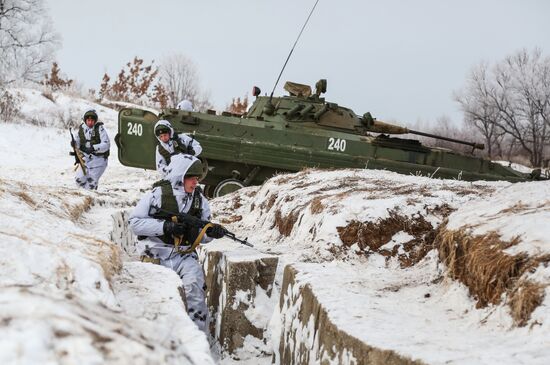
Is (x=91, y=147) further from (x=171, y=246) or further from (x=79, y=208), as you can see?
(x=171, y=246)

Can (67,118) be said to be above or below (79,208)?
above

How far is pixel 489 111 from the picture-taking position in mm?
35219

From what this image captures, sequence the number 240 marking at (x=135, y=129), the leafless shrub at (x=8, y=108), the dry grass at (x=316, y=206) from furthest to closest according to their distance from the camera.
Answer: the leafless shrub at (x=8, y=108) → the number 240 marking at (x=135, y=129) → the dry grass at (x=316, y=206)

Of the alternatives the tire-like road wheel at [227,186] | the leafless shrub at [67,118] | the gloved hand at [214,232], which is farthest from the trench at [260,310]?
the leafless shrub at [67,118]

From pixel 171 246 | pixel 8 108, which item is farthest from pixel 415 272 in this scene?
pixel 8 108

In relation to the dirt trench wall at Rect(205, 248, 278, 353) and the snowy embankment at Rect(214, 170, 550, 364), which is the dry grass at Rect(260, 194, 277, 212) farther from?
the dirt trench wall at Rect(205, 248, 278, 353)

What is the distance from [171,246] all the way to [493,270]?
2.85 metres

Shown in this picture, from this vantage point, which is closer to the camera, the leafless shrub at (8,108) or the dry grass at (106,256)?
the dry grass at (106,256)

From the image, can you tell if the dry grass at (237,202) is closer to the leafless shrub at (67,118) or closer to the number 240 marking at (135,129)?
the number 240 marking at (135,129)

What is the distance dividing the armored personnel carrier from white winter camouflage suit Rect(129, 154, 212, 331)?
5.61 m

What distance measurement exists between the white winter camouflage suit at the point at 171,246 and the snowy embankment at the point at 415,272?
674mm

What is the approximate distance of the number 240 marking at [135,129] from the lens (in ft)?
36.4

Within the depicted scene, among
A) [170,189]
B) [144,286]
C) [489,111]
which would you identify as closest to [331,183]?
[170,189]

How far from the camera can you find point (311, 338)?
3695 millimetres
